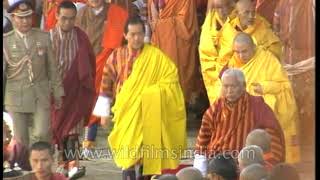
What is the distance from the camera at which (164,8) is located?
414 cm

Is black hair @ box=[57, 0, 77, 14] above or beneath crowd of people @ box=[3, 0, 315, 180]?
above

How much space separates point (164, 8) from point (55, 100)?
3.13ft

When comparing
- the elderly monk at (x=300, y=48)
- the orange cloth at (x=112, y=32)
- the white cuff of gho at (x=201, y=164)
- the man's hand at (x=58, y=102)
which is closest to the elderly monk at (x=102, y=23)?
the orange cloth at (x=112, y=32)

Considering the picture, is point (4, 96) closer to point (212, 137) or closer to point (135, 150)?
point (135, 150)

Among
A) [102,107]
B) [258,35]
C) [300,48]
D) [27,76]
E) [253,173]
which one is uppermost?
[258,35]

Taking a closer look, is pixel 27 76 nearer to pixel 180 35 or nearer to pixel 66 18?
pixel 66 18

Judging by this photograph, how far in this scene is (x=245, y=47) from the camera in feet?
13.4

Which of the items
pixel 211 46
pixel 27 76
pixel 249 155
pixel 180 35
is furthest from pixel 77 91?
pixel 249 155

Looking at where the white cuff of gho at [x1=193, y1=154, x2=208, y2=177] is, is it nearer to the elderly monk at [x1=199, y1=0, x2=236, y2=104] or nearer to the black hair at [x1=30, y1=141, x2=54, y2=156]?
the elderly monk at [x1=199, y1=0, x2=236, y2=104]

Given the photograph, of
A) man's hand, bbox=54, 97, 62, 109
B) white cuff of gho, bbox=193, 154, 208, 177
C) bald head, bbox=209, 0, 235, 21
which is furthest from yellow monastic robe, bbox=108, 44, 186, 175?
bald head, bbox=209, 0, 235, 21

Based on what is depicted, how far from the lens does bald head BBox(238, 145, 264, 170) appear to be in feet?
13.4

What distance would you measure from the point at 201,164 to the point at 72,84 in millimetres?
1014

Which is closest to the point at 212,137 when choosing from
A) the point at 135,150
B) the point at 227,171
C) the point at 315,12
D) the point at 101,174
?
the point at 227,171

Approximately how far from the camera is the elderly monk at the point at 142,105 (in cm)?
411
